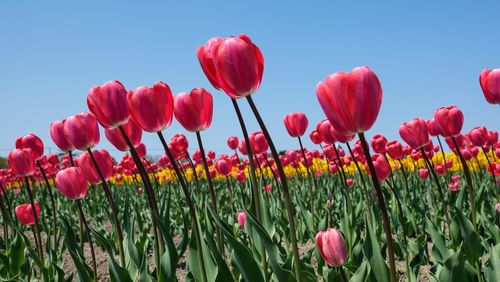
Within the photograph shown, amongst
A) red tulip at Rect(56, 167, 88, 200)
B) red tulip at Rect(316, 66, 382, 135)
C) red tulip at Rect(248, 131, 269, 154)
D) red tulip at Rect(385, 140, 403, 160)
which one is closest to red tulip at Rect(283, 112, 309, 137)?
red tulip at Rect(248, 131, 269, 154)

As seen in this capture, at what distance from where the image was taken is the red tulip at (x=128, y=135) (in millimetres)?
2375

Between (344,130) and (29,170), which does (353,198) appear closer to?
(29,170)

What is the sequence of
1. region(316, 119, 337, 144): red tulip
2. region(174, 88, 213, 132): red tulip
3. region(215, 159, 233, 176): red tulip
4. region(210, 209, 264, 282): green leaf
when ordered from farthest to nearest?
region(215, 159, 233, 176): red tulip → region(316, 119, 337, 144): red tulip → region(174, 88, 213, 132): red tulip → region(210, 209, 264, 282): green leaf

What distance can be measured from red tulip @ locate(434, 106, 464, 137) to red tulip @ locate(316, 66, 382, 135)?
1695 mm

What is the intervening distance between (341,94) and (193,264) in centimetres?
122

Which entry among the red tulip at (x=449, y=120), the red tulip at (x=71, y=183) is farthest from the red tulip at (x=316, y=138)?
the red tulip at (x=71, y=183)

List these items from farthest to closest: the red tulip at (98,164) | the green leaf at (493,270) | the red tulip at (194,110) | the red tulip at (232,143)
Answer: the red tulip at (232,143) < the red tulip at (98,164) < the green leaf at (493,270) < the red tulip at (194,110)

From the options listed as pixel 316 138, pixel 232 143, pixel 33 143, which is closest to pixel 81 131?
pixel 33 143

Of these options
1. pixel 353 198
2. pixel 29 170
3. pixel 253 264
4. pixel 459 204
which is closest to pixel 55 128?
pixel 29 170

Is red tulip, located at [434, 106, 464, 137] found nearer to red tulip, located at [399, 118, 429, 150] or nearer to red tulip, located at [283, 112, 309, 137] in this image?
red tulip, located at [399, 118, 429, 150]

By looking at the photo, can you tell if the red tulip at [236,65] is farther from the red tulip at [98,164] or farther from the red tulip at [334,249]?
the red tulip at [98,164]

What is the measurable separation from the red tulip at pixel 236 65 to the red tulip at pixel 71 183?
153cm

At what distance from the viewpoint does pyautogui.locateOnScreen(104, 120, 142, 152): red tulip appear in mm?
2375

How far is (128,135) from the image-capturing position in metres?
2.39
